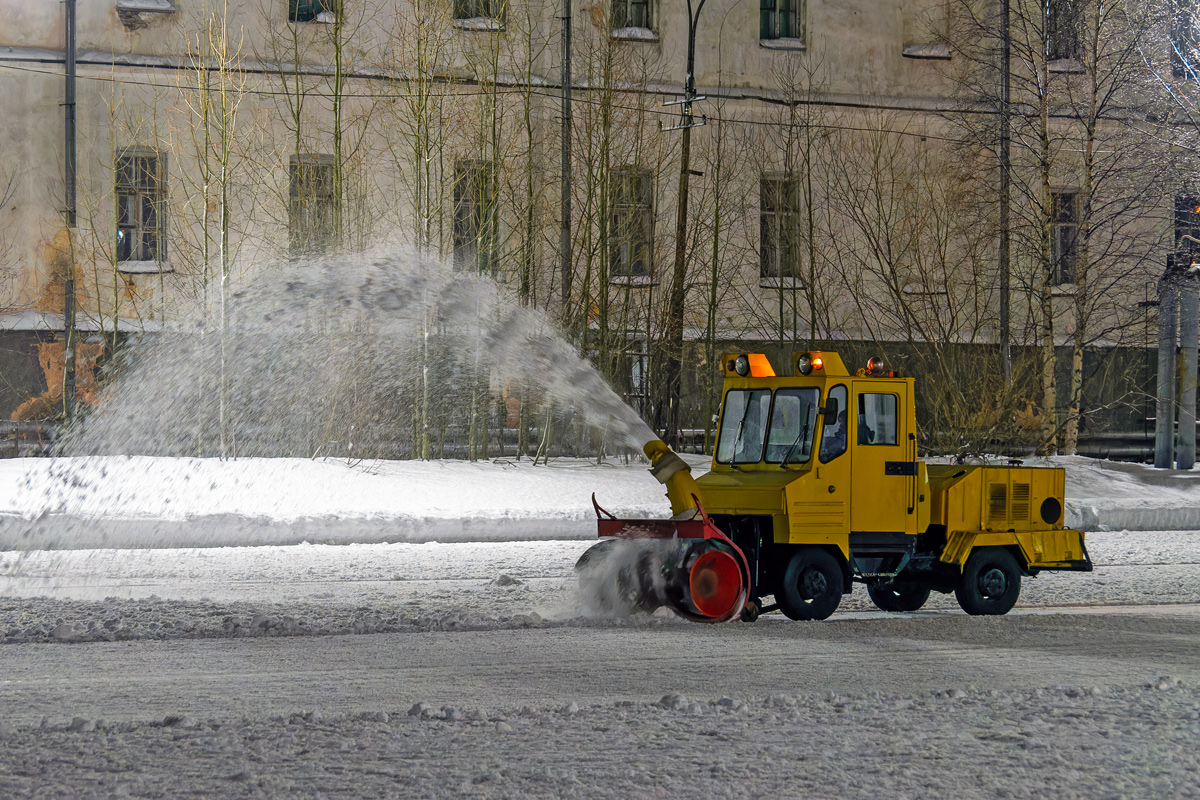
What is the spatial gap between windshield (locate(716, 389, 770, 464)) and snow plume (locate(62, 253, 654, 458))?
11845 mm

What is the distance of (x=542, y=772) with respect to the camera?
6.04 m

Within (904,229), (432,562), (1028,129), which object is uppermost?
(1028,129)

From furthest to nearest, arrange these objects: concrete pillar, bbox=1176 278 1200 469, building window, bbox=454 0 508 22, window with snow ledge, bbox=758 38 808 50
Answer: window with snow ledge, bbox=758 38 808 50 < building window, bbox=454 0 508 22 < concrete pillar, bbox=1176 278 1200 469

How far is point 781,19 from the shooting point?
32.1 m

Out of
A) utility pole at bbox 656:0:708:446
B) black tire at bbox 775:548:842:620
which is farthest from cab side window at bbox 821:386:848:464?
utility pole at bbox 656:0:708:446

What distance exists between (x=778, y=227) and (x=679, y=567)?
870 inches

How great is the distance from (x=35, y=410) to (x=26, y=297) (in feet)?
7.87

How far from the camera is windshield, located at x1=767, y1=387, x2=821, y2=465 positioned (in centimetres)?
1024

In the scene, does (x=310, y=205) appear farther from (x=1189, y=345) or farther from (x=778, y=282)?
(x=1189, y=345)

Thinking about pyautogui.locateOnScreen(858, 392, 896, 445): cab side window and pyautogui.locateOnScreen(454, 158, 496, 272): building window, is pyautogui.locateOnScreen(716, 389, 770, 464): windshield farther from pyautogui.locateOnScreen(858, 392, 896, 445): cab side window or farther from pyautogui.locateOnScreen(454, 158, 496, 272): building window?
pyautogui.locateOnScreen(454, 158, 496, 272): building window

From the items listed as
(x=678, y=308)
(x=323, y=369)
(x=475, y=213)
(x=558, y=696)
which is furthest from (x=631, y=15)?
(x=558, y=696)

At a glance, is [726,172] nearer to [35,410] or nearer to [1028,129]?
[1028,129]

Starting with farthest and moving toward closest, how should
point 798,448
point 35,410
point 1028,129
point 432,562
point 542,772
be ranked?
point 1028,129, point 35,410, point 432,562, point 798,448, point 542,772

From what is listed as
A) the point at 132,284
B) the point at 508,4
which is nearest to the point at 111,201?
the point at 132,284
